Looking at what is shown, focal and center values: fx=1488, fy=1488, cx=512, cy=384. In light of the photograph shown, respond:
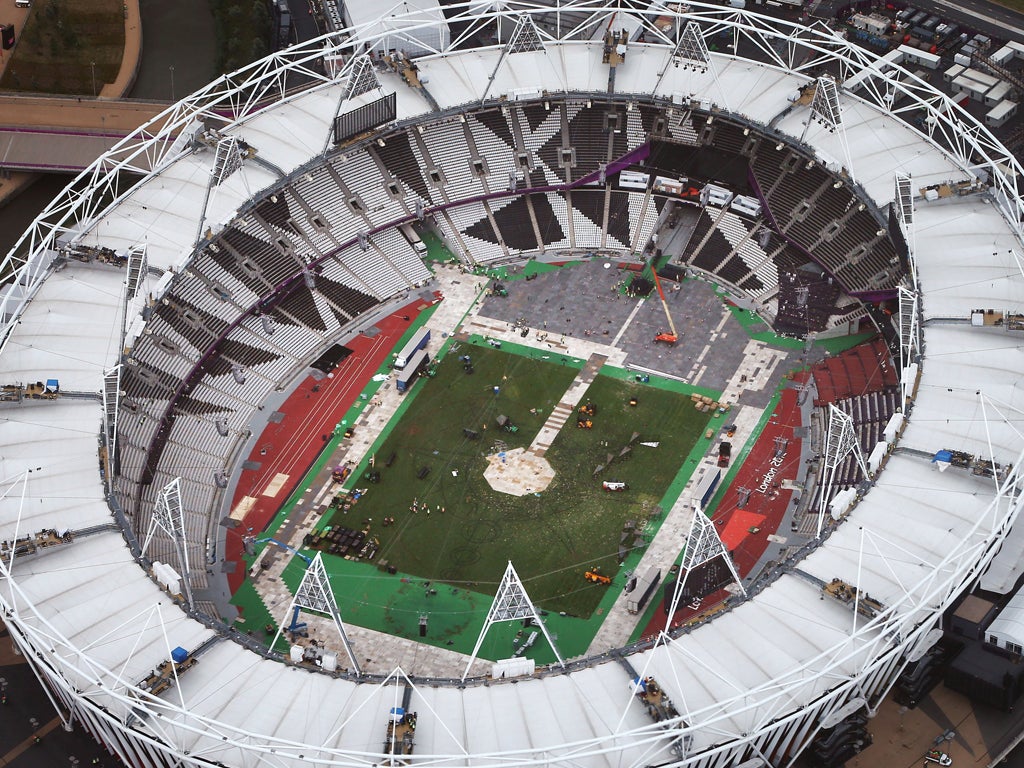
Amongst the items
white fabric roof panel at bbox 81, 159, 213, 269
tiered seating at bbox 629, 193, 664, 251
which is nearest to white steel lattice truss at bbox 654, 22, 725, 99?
tiered seating at bbox 629, 193, 664, 251

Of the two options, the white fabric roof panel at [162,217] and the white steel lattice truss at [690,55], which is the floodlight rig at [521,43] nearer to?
the white steel lattice truss at [690,55]

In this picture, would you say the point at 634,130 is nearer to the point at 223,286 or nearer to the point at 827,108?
the point at 827,108

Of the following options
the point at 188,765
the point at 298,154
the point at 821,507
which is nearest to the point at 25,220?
the point at 298,154

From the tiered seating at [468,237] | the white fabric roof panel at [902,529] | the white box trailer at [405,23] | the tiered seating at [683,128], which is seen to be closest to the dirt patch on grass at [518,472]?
the tiered seating at [468,237]

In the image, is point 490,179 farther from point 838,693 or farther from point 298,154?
point 838,693

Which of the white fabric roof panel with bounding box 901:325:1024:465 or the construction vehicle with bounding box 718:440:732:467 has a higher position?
the white fabric roof panel with bounding box 901:325:1024:465

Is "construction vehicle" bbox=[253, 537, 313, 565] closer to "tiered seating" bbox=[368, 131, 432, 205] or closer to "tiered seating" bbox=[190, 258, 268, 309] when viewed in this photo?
"tiered seating" bbox=[190, 258, 268, 309]
